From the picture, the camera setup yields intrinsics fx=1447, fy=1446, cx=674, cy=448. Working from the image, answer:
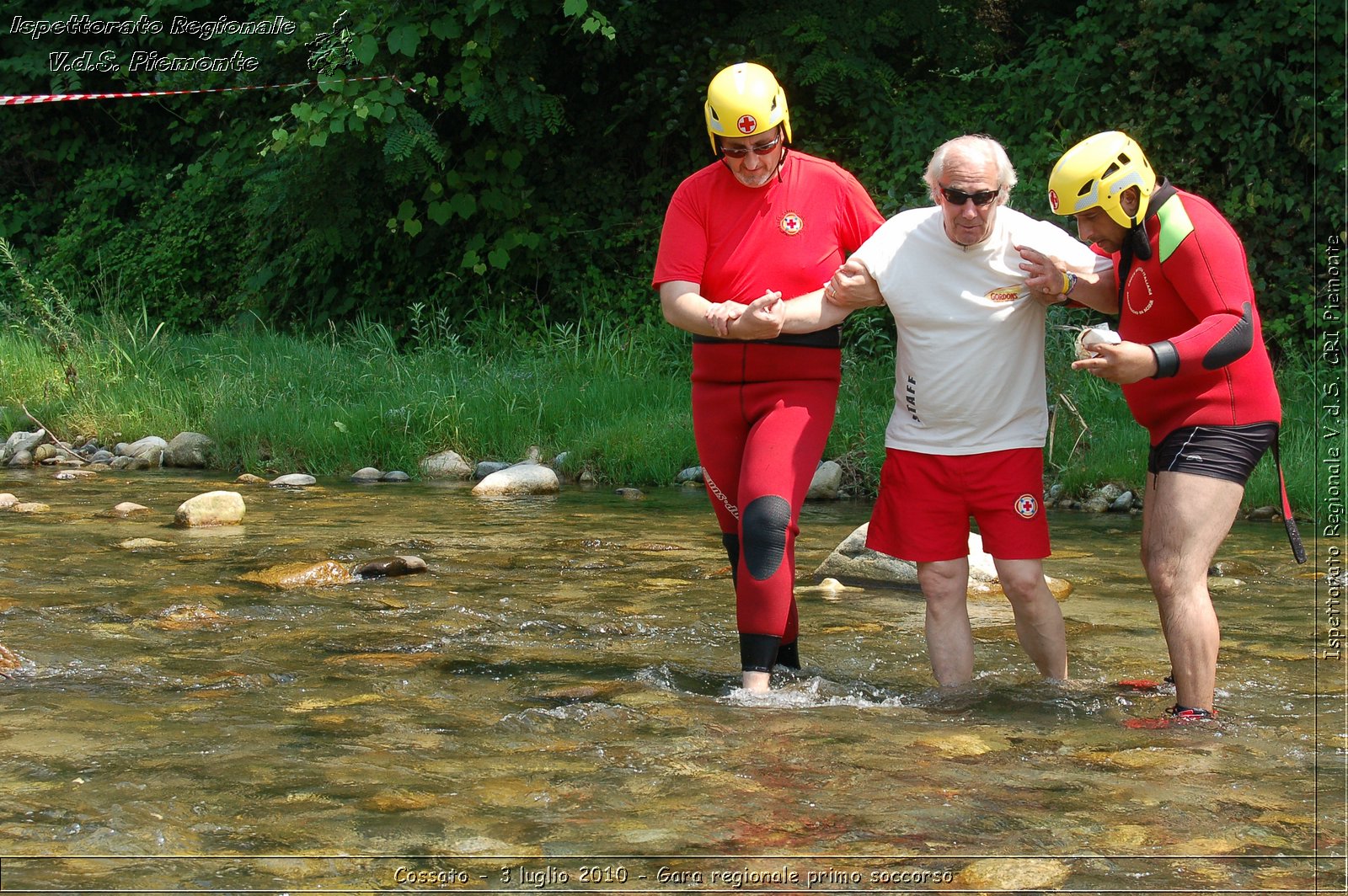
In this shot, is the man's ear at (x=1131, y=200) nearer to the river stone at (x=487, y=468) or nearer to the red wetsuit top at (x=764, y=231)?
the red wetsuit top at (x=764, y=231)

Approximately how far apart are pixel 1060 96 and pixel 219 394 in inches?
286

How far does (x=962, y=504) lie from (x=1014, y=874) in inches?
57.6

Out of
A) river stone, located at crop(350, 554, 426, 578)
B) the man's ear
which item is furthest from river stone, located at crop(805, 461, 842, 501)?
the man's ear

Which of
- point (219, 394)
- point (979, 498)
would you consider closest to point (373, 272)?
point (219, 394)

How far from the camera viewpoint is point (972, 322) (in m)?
4.32

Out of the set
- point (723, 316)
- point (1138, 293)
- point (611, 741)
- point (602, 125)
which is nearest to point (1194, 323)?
point (1138, 293)

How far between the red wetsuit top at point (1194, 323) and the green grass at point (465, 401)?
4469 millimetres

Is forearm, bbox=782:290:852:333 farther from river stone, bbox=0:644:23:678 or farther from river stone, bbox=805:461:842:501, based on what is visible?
river stone, bbox=805:461:842:501

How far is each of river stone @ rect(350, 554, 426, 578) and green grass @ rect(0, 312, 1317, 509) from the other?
3326 mm

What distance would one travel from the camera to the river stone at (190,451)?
1093cm

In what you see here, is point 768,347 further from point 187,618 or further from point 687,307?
point 187,618

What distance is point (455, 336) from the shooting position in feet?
42.7

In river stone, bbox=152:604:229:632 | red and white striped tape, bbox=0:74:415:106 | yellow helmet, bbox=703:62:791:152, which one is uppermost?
red and white striped tape, bbox=0:74:415:106

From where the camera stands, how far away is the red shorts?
4367mm
